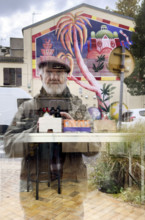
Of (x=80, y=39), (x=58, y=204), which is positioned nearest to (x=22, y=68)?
(x=80, y=39)

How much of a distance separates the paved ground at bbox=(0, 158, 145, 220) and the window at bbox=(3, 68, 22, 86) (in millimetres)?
803

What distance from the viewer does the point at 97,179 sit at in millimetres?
2504

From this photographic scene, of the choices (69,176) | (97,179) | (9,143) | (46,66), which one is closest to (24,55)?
(46,66)

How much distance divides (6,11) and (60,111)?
1.12m

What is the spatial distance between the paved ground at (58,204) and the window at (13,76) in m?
0.80

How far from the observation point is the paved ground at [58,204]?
2020 mm

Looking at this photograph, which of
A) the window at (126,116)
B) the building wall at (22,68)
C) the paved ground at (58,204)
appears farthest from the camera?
the window at (126,116)

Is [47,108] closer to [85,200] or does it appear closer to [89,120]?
[89,120]

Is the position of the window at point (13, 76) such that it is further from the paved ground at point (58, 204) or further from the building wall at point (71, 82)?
the paved ground at point (58, 204)

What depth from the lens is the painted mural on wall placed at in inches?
77.0

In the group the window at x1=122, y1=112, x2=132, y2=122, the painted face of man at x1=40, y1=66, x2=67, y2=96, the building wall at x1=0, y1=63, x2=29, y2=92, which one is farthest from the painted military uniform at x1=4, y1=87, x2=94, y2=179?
the window at x1=122, y1=112, x2=132, y2=122

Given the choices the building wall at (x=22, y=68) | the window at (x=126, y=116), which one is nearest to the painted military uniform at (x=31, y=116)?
the building wall at (x=22, y=68)

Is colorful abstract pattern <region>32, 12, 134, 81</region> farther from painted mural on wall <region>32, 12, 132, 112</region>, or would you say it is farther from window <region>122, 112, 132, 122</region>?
window <region>122, 112, 132, 122</region>

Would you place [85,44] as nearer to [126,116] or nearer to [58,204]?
[126,116]
